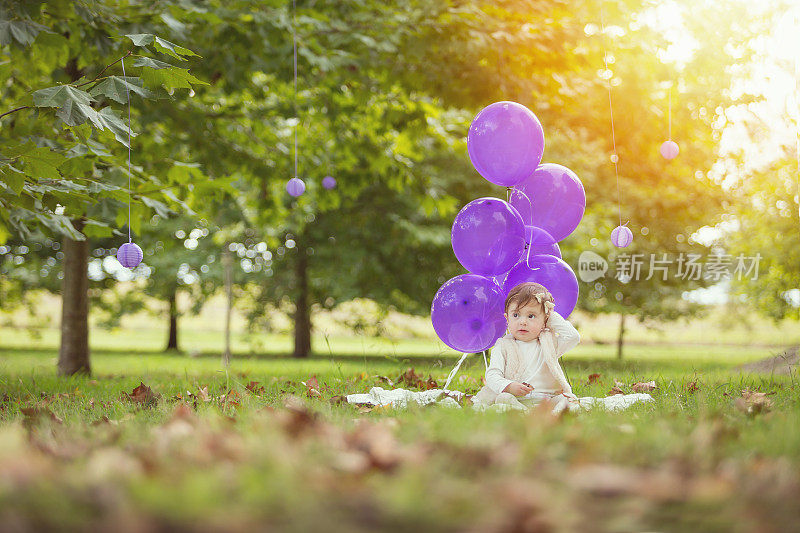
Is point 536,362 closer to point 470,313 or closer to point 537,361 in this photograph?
point 537,361

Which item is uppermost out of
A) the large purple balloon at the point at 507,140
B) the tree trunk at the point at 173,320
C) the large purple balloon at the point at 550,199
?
the large purple balloon at the point at 507,140

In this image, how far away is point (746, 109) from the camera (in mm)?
10219

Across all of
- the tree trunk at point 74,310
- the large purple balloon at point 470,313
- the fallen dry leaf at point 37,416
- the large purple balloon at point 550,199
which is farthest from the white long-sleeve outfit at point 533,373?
the tree trunk at point 74,310

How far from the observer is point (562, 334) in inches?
169

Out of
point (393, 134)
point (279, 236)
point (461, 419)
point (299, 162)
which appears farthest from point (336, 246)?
point (461, 419)

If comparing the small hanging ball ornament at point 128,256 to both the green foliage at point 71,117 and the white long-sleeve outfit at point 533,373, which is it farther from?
the white long-sleeve outfit at point 533,373

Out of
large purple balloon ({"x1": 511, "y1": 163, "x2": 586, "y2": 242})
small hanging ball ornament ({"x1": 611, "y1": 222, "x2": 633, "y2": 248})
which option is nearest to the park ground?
large purple balloon ({"x1": 511, "y1": 163, "x2": 586, "y2": 242})

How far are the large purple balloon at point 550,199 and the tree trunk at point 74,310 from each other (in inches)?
213

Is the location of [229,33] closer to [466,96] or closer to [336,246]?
[466,96]

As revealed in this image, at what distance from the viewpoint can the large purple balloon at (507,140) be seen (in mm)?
4746

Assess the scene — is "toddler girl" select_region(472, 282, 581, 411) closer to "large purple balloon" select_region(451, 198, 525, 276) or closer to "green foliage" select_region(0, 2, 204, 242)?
"large purple balloon" select_region(451, 198, 525, 276)

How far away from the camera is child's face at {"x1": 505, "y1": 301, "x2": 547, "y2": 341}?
426cm

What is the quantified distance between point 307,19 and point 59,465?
5384 millimetres

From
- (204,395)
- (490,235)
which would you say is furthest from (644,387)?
(204,395)
